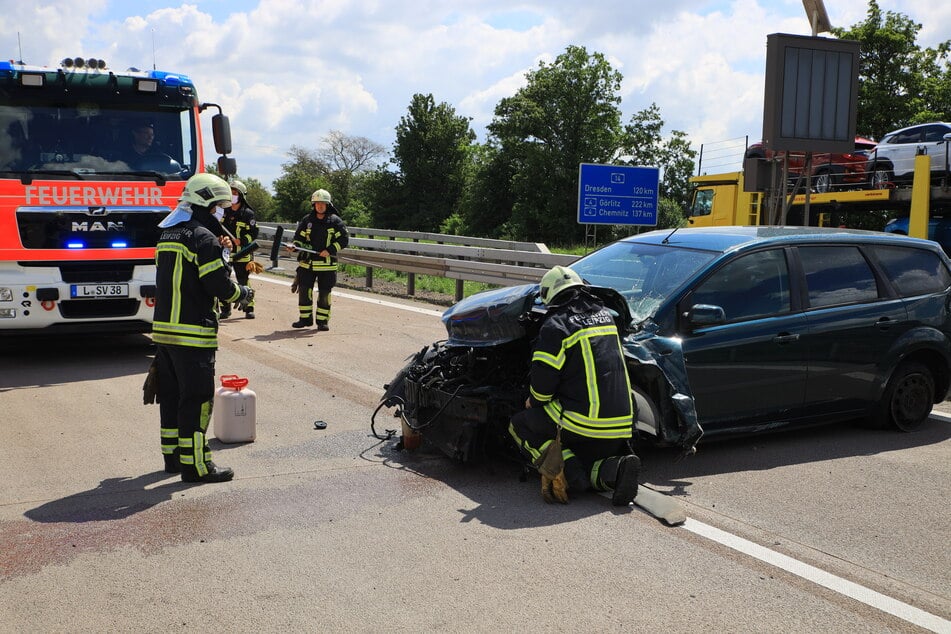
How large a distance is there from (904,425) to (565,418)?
11.1 ft

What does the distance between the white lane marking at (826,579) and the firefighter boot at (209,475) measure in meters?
2.81

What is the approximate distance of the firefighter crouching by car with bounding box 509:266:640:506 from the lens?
208 inches

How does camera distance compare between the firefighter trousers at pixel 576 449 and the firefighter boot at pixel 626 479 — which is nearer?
the firefighter boot at pixel 626 479

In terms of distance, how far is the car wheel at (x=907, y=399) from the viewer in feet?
23.0

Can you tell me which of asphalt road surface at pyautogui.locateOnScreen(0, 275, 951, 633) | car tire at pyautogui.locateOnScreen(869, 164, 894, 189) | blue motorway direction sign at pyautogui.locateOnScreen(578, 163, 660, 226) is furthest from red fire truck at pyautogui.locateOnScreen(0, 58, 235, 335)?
car tire at pyautogui.locateOnScreen(869, 164, 894, 189)

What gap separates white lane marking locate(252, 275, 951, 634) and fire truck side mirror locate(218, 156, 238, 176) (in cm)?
737

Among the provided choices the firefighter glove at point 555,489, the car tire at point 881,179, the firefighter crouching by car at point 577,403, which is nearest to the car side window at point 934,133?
the car tire at point 881,179

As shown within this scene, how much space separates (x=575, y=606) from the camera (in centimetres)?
394

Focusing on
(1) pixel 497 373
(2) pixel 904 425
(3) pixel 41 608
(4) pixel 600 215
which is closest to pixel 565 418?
(1) pixel 497 373

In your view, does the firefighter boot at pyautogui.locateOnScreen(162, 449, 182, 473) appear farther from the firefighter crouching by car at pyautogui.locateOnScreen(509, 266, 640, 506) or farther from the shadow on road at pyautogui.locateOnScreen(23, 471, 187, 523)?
the firefighter crouching by car at pyautogui.locateOnScreen(509, 266, 640, 506)

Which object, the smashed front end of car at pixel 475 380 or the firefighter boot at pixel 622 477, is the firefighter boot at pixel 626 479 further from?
the smashed front end of car at pixel 475 380

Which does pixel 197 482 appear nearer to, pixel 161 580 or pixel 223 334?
pixel 161 580

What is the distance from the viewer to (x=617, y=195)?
1881 centimetres

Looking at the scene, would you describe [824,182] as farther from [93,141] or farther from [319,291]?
[93,141]
